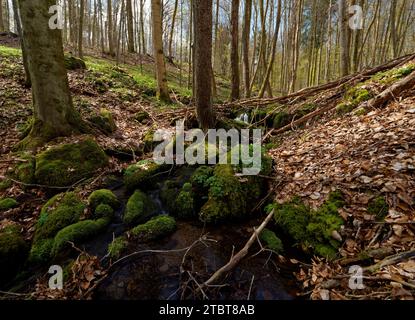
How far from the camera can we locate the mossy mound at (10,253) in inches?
132

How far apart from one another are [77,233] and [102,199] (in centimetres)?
74

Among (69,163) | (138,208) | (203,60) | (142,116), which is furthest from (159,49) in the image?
(138,208)

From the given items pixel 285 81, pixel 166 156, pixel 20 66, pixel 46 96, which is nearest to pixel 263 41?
pixel 166 156

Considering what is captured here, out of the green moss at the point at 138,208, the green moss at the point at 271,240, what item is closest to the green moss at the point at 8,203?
the green moss at the point at 138,208

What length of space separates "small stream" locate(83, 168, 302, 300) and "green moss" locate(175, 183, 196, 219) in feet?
0.76

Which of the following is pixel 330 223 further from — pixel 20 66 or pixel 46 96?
pixel 20 66

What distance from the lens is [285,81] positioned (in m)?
22.4

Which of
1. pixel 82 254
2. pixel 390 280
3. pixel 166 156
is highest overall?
pixel 166 156

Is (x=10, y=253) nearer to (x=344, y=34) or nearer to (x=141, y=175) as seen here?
(x=141, y=175)

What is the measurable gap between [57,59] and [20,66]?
5.62m

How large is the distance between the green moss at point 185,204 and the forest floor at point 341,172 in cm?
137

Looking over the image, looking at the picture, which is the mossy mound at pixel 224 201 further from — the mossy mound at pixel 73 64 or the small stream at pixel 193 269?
the mossy mound at pixel 73 64

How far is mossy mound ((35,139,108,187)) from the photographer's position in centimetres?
490

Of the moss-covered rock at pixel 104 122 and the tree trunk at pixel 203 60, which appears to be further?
the moss-covered rock at pixel 104 122
